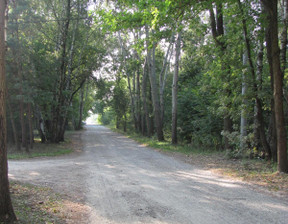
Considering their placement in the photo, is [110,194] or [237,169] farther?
[237,169]

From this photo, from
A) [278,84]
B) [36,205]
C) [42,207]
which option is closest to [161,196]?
[42,207]

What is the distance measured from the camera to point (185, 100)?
19.1 m

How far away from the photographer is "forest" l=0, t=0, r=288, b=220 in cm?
841

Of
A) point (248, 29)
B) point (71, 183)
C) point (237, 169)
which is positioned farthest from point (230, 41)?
point (71, 183)

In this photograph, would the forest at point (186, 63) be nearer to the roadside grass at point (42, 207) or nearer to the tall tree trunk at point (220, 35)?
the tall tree trunk at point (220, 35)

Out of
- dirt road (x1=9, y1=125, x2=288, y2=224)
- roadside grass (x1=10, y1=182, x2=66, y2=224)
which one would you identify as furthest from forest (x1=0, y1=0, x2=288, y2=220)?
dirt road (x1=9, y1=125, x2=288, y2=224)

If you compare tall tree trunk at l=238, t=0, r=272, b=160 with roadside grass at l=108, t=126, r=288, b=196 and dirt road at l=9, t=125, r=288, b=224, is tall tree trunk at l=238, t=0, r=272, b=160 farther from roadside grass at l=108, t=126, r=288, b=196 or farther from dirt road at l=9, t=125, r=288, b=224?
dirt road at l=9, t=125, r=288, b=224

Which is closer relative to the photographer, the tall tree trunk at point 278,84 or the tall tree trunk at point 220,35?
the tall tree trunk at point 278,84

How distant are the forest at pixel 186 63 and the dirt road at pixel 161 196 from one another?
269 centimetres

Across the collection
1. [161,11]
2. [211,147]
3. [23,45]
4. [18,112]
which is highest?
[23,45]

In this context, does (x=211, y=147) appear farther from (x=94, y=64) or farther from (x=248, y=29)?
(x=94, y=64)

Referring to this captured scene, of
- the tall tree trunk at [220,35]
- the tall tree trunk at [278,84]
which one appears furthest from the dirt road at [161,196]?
the tall tree trunk at [220,35]

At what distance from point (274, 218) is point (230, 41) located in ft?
25.0

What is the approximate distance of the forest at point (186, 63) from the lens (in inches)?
331
